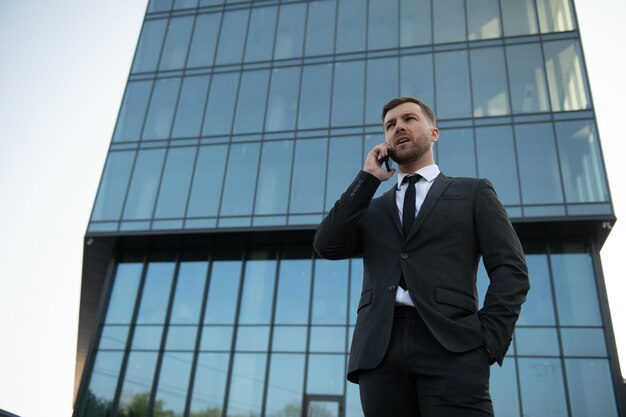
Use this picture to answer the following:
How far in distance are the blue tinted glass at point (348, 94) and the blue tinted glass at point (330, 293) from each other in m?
4.66

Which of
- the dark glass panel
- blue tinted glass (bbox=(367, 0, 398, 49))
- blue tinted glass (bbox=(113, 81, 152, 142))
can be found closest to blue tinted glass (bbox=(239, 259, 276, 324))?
the dark glass panel

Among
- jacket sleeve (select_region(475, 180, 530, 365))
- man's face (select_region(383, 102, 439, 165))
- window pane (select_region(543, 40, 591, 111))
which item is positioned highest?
window pane (select_region(543, 40, 591, 111))

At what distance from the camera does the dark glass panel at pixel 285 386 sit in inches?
589

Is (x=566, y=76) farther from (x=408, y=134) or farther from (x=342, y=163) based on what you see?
(x=408, y=134)

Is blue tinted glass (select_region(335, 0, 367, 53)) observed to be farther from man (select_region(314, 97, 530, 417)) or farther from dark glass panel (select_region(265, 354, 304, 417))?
man (select_region(314, 97, 530, 417))

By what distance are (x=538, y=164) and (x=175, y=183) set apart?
11155 millimetres

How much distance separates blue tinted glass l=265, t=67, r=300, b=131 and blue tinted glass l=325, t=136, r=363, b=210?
5.96ft

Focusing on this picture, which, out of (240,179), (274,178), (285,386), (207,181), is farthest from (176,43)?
(285,386)

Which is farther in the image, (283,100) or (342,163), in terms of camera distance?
(283,100)

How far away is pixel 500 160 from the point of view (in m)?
15.7

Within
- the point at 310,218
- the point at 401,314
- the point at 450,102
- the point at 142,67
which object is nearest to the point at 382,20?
the point at 450,102

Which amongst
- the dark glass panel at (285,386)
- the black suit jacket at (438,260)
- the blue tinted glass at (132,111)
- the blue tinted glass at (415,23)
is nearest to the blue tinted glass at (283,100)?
the blue tinted glass at (415,23)

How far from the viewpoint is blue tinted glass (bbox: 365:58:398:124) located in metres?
17.3

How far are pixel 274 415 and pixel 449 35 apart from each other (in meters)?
13.0
